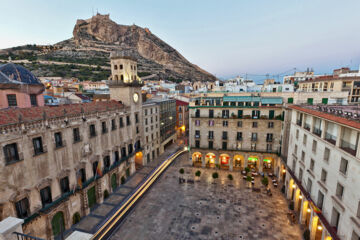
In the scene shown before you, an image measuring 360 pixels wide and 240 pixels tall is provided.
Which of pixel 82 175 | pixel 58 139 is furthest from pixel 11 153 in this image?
pixel 82 175

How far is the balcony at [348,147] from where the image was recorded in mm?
16686

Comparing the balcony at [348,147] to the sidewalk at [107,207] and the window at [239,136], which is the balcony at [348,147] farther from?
the sidewalk at [107,207]

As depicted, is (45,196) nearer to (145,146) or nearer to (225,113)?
(145,146)

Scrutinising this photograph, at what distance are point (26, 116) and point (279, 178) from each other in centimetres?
4613

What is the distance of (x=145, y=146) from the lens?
47344mm

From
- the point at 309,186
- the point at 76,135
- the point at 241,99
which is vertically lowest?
the point at 309,186

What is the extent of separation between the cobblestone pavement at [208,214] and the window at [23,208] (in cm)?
1100

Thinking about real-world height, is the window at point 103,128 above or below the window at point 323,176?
above

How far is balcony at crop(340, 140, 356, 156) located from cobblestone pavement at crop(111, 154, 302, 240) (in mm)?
14446

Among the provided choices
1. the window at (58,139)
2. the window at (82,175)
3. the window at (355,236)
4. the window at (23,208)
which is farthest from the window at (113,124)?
the window at (355,236)

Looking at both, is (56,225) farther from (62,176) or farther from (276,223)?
(276,223)

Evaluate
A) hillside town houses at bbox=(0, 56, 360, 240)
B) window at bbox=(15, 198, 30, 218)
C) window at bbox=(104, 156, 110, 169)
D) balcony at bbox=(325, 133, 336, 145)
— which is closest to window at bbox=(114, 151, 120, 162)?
hillside town houses at bbox=(0, 56, 360, 240)

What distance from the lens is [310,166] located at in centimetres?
2408

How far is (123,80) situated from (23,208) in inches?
1105
